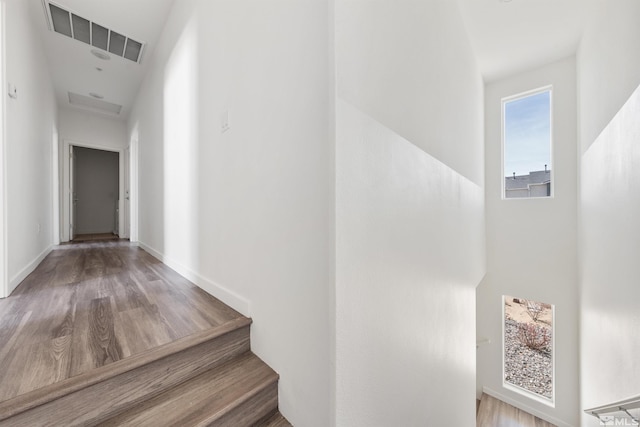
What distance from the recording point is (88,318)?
1427mm

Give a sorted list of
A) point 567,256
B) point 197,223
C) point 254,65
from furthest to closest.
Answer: point 567,256 → point 197,223 → point 254,65

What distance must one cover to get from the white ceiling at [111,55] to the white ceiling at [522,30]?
3.55 m

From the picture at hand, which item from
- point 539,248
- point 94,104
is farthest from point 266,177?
point 94,104

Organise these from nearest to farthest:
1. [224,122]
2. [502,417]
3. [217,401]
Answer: [217,401]
[224,122]
[502,417]

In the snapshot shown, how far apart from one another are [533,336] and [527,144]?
3.55 metres

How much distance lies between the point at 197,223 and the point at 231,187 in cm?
70

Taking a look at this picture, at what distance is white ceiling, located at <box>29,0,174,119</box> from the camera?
2.47 m

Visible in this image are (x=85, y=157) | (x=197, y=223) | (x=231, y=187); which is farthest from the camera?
(x=85, y=157)

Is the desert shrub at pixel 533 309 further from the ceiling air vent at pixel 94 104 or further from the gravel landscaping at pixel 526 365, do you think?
the ceiling air vent at pixel 94 104

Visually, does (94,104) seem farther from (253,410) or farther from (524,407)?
(524,407)

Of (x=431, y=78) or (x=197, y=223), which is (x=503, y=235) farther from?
(x=197, y=223)

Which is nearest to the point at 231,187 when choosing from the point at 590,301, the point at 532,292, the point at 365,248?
the point at 365,248

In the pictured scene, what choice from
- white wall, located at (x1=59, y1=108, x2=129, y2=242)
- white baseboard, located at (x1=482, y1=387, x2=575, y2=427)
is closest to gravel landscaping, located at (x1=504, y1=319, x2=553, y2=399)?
white baseboard, located at (x1=482, y1=387, x2=575, y2=427)

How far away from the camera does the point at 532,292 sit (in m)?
4.20
